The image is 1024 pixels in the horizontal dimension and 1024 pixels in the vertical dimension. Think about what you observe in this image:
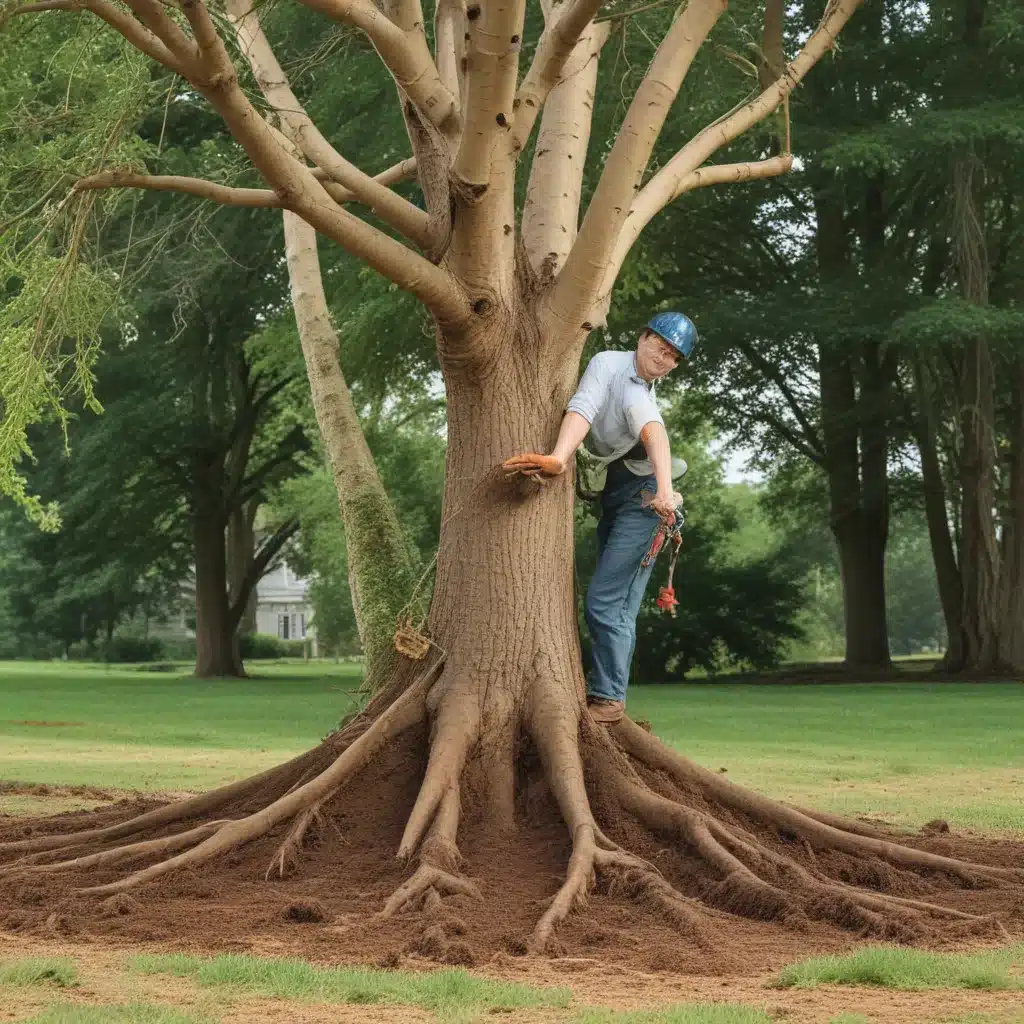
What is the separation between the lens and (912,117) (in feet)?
94.3

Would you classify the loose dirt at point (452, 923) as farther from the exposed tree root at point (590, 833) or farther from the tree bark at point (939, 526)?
the tree bark at point (939, 526)

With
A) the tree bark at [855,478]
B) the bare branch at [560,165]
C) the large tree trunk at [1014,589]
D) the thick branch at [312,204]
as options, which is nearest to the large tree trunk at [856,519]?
the tree bark at [855,478]

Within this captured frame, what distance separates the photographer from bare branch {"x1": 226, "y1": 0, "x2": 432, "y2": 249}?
25.2 feet

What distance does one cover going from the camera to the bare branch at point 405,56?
7215 millimetres

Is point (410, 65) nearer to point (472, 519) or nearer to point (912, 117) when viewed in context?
point (472, 519)

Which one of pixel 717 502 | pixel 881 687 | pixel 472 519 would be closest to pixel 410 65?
pixel 472 519

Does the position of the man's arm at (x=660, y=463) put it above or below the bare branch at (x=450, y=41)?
below

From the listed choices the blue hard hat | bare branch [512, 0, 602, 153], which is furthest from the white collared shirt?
bare branch [512, 0, 602, 153]

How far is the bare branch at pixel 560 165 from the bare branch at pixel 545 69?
1.91ft

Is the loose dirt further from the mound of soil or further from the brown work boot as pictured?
the brown work boot

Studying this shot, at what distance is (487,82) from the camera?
22.7ft

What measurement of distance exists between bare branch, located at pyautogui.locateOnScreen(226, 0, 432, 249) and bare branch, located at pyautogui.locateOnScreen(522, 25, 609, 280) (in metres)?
0.67

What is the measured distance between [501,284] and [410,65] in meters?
1.13

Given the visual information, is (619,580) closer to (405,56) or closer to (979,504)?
(405,56)
